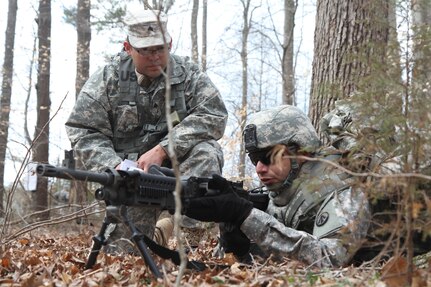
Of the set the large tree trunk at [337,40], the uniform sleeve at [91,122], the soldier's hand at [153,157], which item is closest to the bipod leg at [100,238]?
the soldier's hand at [153,157]

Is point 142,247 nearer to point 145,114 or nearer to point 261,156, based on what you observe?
point 261,156

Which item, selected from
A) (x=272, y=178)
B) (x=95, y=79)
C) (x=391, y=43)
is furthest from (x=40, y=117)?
(x=391, y=43)

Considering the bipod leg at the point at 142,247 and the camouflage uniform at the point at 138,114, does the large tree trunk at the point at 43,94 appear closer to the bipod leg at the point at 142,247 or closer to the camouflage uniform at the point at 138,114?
the camouflage uniform at the point at 138,114

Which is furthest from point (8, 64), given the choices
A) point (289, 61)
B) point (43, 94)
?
point (289, 61)

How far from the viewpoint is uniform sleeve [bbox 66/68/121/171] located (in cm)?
511

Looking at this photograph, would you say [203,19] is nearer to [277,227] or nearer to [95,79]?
[95,79]

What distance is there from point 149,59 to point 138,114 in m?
0.52

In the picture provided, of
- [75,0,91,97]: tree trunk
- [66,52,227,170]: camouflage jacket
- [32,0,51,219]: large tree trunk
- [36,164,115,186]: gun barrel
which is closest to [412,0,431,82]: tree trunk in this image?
[36,164,115,186]: gun barrel

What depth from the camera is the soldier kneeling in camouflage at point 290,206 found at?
3.38 m

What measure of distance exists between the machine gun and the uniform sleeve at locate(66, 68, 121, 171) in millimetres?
1811

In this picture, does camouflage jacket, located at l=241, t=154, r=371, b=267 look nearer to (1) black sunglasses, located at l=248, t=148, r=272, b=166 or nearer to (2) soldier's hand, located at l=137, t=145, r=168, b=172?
(1) black sunglasses, located at l=248, t=148, r=272, b=166

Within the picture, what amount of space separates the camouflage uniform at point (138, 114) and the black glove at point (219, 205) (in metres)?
1.44

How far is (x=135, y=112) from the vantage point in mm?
5148

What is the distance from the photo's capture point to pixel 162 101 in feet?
16.8
